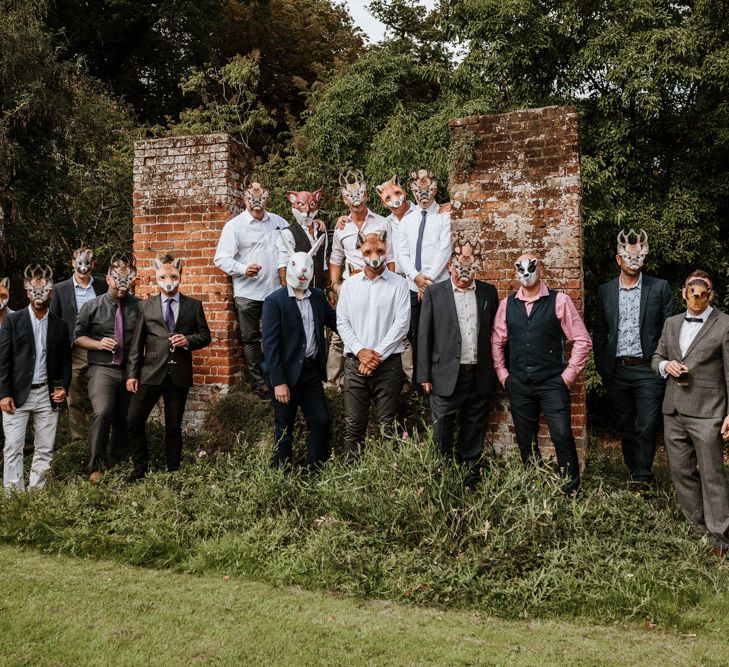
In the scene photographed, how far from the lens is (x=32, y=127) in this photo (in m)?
11.1

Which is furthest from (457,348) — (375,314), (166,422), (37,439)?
(37,439)

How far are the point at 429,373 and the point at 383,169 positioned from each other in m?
6.68

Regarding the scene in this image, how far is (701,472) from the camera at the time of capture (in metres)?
5.27

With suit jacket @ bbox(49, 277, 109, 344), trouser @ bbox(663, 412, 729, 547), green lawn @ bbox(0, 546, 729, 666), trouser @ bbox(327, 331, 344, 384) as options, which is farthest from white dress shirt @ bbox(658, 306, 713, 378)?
suit jacket @ bbox(49, 277, 109, 344)

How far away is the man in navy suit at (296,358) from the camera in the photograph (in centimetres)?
590

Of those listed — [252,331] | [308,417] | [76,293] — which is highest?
[76,293]

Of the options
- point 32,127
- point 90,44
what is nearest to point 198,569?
point 32,127

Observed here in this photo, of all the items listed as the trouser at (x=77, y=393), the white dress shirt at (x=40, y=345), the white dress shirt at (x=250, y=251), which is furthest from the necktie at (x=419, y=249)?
the trouser at (x=77, y=393)

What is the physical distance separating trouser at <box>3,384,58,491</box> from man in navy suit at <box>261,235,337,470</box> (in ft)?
6.92

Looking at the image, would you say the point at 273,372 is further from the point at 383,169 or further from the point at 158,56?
the point at 158,56

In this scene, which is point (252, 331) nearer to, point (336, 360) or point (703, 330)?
point (336, 360)

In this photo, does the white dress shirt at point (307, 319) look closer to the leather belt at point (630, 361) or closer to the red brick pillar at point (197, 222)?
the red brick pillar at point (197, 222)

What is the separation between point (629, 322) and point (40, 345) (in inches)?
203

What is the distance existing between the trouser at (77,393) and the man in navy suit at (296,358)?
102 inches
